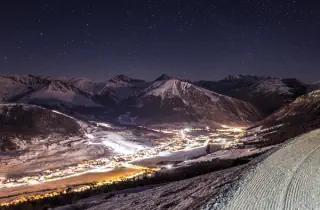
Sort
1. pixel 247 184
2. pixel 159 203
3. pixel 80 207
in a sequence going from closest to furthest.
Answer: pixel 247 184, pixel 159 203, pixel 80 207

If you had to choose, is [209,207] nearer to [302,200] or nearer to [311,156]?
[302,200]

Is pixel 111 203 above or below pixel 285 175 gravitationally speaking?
below

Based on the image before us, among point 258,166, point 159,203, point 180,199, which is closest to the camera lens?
point 258,166

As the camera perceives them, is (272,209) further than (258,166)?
No

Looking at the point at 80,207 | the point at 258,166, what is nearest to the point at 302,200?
the point at 258,166

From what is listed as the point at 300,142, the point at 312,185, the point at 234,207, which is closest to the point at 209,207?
the point at 234,207

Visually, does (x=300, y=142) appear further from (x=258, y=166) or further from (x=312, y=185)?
(x=312, y=185)
